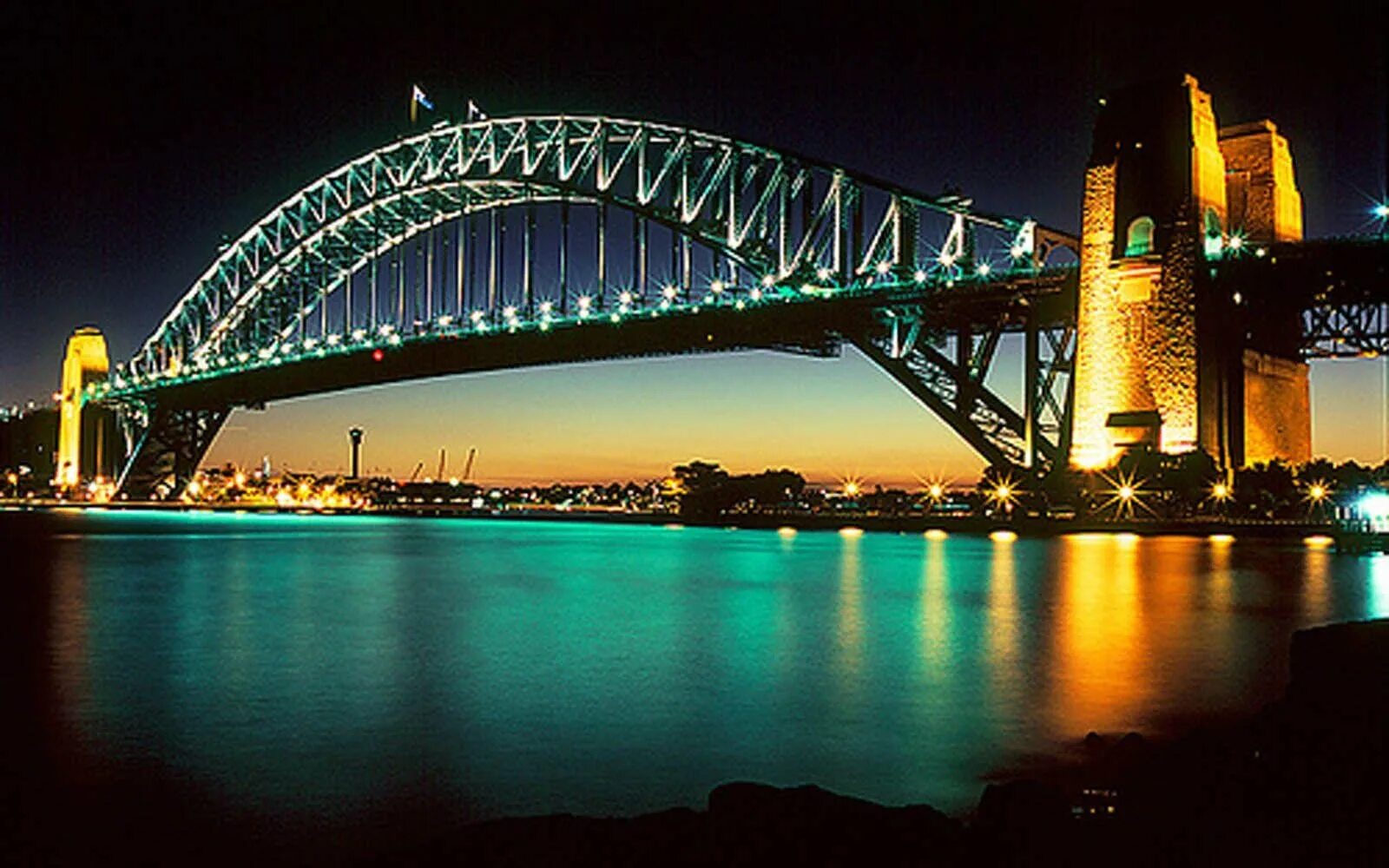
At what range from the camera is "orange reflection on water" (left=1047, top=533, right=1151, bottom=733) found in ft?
32.8

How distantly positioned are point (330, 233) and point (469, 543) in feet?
85.2

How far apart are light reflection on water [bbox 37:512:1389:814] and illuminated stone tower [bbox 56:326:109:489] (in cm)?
5523

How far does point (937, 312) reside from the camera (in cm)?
3456

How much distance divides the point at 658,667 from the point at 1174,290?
20.4 m

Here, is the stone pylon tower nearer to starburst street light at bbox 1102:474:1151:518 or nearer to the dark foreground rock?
starburst street light at bbox 1102:474:1151:518

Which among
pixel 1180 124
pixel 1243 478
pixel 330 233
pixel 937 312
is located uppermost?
pixel 330 233

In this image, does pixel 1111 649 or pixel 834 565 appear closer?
pixel 1111 649

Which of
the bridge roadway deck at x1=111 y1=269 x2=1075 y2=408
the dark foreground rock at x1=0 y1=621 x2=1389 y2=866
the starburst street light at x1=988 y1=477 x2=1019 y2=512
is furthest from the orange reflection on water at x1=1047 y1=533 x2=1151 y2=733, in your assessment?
the bridge roadway deck at x1=111 y1=269 x2=1075 y2=408

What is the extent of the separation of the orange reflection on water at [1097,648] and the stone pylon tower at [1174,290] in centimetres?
558

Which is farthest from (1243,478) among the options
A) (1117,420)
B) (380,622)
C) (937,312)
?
(380,622)

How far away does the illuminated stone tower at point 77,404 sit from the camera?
77.1 metres

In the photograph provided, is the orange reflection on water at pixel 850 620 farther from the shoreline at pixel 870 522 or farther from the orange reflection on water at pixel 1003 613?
the shoreline at pixel 870 522

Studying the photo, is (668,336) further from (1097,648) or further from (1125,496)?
(1097,648)

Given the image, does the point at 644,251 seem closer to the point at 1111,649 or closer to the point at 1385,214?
the point at 1385,214
